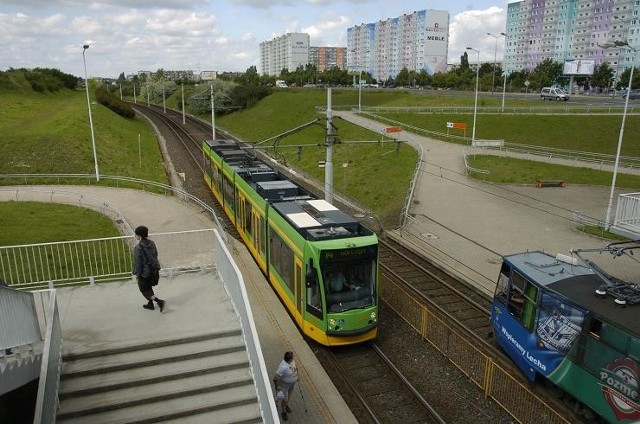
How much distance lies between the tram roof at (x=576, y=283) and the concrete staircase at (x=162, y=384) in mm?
6784

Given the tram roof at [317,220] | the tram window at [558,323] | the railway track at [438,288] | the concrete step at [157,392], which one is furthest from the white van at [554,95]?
the concrete step at [157,392]

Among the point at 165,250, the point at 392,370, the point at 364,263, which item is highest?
the point at 364,263

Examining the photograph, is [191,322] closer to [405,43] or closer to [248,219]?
[248,219]

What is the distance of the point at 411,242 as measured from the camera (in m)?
22.0

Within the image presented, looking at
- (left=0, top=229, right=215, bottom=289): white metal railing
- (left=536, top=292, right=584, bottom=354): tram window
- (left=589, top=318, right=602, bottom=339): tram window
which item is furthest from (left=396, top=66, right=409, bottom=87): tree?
(left=589, top=318, right=602, bottom=339): tram window

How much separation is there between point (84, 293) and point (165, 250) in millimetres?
7536

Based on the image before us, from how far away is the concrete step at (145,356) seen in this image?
788 centimetres

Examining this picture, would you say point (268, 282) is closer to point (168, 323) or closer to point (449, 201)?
point (168, 323)

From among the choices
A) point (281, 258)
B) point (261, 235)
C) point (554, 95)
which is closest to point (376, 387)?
point (281, 258)

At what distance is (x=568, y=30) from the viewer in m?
128

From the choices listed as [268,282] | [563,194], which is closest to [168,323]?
[268,282]

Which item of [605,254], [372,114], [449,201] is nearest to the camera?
[605,254]

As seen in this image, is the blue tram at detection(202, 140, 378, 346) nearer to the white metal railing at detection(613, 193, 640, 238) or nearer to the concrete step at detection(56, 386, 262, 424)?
the concrete step at detection(56, 386, 262, 424)

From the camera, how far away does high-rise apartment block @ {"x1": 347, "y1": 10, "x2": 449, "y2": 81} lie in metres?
155
